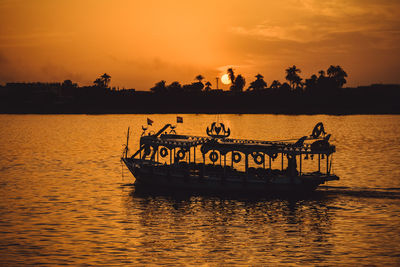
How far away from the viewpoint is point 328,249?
2517cm

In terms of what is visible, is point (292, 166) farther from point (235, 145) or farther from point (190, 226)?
point (190, 226)

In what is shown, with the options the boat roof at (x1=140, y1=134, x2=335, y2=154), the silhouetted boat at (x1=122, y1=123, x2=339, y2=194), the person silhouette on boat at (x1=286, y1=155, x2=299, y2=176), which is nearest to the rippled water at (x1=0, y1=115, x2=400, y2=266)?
the silhouetted boat at (x1=122, y1=123, x2=339, y2=194)

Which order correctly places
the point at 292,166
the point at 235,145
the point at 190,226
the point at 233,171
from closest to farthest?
the point at 190,226 < the point at 292,166 < the point at 235,145 < the point at 233,171

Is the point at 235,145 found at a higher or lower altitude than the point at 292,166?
higher

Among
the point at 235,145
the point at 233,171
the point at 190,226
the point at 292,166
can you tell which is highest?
the point at 235,145

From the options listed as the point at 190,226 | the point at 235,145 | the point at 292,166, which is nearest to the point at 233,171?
the point at 235,145

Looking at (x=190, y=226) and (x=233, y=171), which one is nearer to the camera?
(x=190, y=226)

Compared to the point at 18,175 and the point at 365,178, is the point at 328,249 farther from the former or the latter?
the point at 18,175

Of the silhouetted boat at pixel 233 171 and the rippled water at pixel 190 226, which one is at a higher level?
the silhouetted boat at pixel 233 171

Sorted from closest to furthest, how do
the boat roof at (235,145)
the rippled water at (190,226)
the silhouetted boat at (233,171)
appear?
the rippled water at (190,226)
the boat roof at (235,145)
the silhouetted boat at (233,171)

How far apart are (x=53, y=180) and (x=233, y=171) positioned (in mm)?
20416

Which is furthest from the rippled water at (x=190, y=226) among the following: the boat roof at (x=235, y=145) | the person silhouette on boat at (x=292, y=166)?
the boat roof at (x=235, y=145)

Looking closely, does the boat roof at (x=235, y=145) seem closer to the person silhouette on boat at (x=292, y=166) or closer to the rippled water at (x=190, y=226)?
the person silhouette on boat at (x=292, y=166)

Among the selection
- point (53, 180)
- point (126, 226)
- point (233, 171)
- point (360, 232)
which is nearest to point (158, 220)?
point (126, 226)
